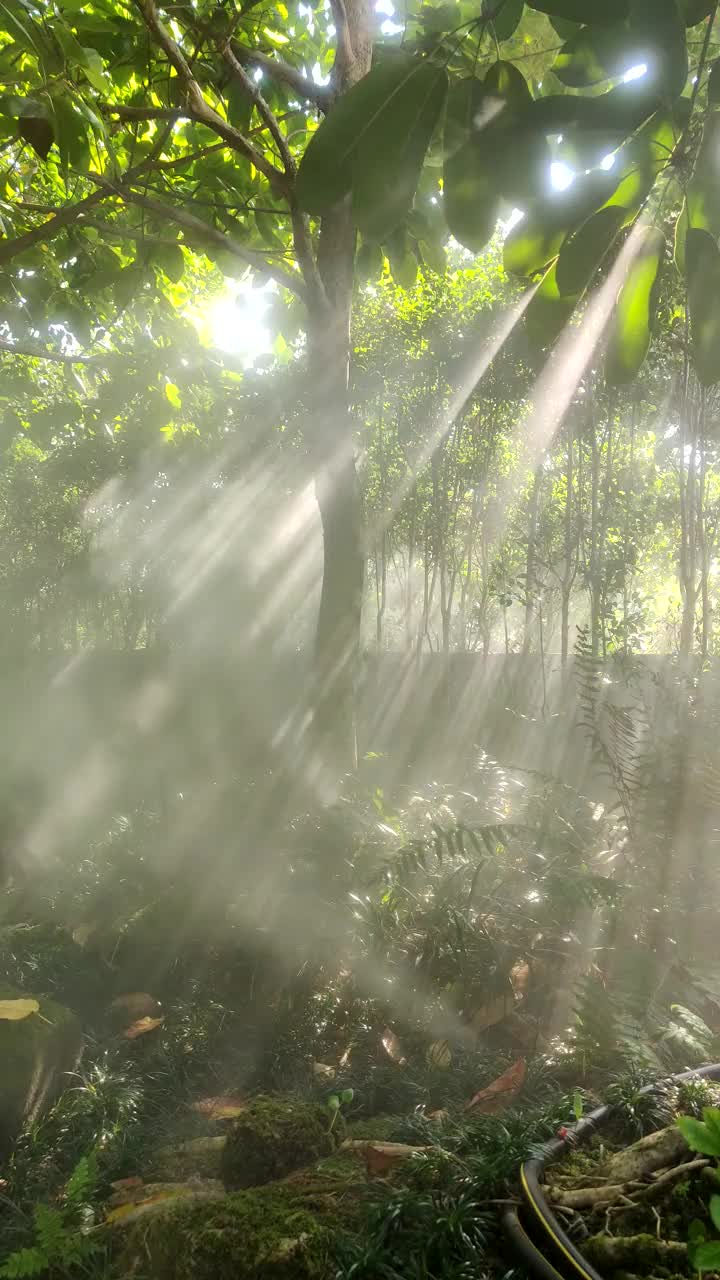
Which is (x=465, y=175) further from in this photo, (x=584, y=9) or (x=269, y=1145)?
(x=269, y=1145)

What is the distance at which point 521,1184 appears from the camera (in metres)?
1.48

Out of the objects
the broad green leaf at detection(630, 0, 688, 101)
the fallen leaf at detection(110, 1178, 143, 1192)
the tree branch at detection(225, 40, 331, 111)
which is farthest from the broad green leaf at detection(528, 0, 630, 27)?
the fallen leaf at detection(110, 1178, 143, 1192)

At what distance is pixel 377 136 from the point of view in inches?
24.4

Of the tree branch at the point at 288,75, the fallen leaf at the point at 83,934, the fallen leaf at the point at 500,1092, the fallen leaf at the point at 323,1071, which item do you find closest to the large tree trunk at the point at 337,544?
the tree branch at the point at 288,75

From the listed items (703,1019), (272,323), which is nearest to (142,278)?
(272,323)

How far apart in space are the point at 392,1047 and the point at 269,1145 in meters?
0.91

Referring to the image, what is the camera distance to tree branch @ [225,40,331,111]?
2.05 metres

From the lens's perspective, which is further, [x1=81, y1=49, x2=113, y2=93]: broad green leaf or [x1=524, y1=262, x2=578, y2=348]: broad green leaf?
[x1=81, y1=49, x2=113, y2=93]: broad green leaf

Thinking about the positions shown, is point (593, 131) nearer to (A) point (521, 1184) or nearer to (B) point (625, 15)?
(B) point (625, 15)

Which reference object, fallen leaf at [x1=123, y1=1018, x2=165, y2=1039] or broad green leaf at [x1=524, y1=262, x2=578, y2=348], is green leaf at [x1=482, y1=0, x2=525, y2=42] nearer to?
broad green leaf at [x1=524, y1=262, x2=578, y2=348]

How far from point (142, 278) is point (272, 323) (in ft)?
3.26

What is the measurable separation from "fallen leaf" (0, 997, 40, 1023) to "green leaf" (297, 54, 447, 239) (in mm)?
3209

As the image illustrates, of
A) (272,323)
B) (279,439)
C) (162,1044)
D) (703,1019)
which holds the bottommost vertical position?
(162,1044)

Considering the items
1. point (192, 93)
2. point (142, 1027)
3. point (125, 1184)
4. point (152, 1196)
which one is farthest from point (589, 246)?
point (142, 1027)
